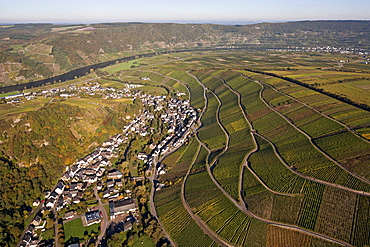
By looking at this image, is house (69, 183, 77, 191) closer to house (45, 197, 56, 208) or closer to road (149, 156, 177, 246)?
house (45, 197, 56, 208)

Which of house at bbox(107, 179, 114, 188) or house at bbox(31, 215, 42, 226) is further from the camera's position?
house at bbox(107, 179, 114, 188)

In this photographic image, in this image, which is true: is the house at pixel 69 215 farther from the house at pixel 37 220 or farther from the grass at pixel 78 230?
the house at pixel 37 220

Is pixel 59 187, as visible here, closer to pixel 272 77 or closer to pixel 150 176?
pixel 150 176

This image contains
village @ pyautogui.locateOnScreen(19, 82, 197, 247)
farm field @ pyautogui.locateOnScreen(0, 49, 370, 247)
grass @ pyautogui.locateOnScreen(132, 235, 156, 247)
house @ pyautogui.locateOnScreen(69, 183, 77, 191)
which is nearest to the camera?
farm field @ pyautogui.locateOnScreen(0, 49, 370, 247)

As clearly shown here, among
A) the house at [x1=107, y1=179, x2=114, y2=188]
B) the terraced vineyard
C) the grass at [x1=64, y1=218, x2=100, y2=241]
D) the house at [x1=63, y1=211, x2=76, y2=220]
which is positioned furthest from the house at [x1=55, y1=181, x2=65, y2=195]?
the terraced vineyard

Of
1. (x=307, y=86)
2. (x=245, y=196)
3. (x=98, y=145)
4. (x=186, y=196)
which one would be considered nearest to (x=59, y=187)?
(x=98, y=145)

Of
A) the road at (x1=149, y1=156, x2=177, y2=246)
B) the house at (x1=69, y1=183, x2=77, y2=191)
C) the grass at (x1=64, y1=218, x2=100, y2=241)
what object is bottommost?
the grass at (x1=64, y1=218, x2=100, y2=241)

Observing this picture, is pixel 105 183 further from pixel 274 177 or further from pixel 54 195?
pixel 274 177
